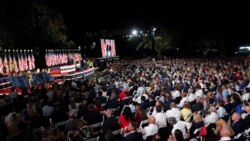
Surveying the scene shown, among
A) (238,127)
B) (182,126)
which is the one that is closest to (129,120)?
(182,126)

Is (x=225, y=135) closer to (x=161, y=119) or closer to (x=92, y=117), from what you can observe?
(x=161, y=119)

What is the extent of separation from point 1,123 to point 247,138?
6583mm

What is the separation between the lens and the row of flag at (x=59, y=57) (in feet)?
113

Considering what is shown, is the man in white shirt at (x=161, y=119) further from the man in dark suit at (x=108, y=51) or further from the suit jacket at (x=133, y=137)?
the man in dark suit at (x=108, y=51)

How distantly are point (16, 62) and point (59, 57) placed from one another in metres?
11.3

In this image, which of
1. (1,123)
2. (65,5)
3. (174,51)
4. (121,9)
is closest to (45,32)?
(65,5)

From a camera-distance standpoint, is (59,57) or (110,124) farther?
(59,57)

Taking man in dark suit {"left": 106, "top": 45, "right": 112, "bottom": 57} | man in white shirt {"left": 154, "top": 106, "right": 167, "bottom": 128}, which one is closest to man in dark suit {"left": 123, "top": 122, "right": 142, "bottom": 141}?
man in white shirt {"left": 154, "top": 106, "right": 167, "bottom": 128}

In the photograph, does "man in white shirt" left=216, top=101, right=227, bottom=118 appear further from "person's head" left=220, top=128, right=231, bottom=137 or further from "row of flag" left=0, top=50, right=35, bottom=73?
"row of flag" left=0, top=50, right=35, bottom=73

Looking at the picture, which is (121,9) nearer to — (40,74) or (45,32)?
(45,32)

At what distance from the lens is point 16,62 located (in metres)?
26.5

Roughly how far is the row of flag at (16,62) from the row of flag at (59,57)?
4025mm

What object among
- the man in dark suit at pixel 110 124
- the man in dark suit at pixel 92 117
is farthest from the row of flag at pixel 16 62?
the man in dark suit at pixel 110 124

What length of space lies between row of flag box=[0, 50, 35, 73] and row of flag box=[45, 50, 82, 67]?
158 inches
